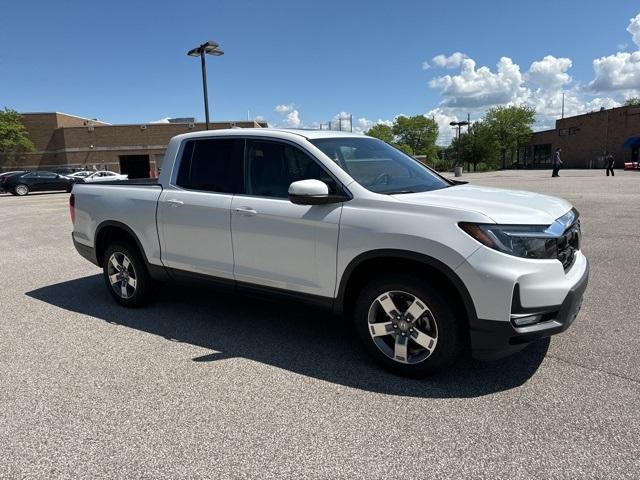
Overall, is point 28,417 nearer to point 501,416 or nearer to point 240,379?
point 240,379

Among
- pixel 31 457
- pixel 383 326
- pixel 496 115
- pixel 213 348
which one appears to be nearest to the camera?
pixel 31 457

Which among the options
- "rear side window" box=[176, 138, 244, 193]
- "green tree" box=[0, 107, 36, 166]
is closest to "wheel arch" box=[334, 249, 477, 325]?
"rear side window" box=[176, 138, 244, 193]

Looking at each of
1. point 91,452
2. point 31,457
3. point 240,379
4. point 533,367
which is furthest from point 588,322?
point 31,457

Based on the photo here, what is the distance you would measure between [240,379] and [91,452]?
Result: 3.70 ft

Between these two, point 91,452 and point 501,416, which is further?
point 501,416

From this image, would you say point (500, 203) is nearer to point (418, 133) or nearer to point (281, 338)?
point (281, 338)

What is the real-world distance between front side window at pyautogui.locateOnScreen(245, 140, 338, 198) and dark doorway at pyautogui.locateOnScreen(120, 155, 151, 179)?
50.2 m

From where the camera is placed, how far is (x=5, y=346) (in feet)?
14.6

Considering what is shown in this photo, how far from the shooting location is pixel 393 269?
3602 millimetres

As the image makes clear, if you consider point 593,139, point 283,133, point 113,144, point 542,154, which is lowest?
point 283,133

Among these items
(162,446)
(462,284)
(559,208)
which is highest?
(559,208)

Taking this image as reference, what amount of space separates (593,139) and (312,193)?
186 ft

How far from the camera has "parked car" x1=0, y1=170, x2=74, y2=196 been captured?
Result: 29.4 m

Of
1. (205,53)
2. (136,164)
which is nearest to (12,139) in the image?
(136,164)
